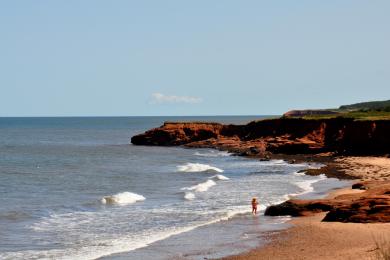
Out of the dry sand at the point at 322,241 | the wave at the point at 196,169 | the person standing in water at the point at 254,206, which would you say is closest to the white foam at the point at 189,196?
the person standing in water at the point at 254,206

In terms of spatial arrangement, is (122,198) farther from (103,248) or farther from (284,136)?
(284,136)

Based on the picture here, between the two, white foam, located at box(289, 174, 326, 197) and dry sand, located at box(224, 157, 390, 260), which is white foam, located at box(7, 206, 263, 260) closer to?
dry sand, located at box(224, 157, 390, 260)

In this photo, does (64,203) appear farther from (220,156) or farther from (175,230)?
(220,156)

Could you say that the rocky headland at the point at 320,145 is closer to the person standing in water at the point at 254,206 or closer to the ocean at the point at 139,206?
the person standing in water at the point at 254,206

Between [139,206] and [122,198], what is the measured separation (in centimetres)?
313

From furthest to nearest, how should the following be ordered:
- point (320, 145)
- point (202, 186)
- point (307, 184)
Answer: point (320, 145) → point (307, 184) → point (202, 186)

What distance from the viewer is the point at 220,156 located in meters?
81.9

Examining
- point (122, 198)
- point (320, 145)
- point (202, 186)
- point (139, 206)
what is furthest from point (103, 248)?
point (320, 145)

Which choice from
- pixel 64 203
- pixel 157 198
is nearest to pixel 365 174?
pixel 157 198

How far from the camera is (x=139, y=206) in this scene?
36031 millimetres

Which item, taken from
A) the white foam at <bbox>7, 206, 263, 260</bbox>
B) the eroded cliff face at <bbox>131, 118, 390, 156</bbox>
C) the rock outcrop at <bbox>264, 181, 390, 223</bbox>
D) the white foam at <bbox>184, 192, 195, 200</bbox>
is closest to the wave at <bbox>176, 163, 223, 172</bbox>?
the eroded cliff face at <bbox>131, 118, 390, 156</bbox>

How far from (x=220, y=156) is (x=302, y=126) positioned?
1163 cm

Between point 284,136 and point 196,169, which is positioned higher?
point 284,136

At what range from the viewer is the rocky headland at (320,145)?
89.3ft
